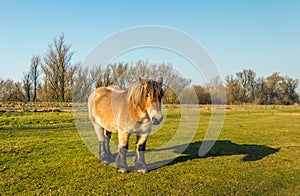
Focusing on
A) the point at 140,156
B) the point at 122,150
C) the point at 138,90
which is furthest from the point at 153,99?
the point at 140,156

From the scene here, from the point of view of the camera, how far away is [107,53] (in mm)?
6496

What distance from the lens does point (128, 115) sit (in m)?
5.66

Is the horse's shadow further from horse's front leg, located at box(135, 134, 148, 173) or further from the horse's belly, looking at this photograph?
the horse's belly

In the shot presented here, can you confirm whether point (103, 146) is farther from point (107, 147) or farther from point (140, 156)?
point (140, 156)

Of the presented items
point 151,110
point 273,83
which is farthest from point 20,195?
point 273,83

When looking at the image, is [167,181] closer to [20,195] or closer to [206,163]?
[206,163]

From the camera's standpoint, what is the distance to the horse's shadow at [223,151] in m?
7.52

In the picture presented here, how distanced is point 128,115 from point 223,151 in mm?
4819

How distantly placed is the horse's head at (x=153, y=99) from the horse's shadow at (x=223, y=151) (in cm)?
223

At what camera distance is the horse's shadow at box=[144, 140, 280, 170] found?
Result: 752cm

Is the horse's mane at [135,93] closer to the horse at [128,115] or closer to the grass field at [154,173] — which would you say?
the horse at [128,115]

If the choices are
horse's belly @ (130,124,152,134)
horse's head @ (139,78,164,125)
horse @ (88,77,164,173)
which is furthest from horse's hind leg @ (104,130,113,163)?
horse's head @ (139,78,164,125)

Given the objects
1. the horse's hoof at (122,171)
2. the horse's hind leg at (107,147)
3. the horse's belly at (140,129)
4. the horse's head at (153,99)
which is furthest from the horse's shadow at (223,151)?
the horse's head at (153,99)

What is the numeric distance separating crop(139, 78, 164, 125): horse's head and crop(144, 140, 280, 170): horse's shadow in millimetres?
2234
